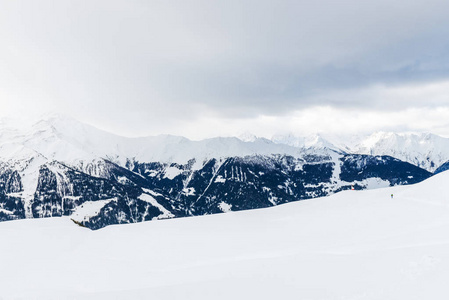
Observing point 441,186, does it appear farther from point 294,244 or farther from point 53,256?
point 53,256

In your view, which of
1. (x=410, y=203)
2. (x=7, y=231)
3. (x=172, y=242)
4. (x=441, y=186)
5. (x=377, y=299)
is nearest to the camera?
(x=377, y=299)

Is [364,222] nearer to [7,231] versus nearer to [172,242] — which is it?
[172,242]

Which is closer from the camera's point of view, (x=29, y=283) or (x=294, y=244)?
(x=29, y=283)

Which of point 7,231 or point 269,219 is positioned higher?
point 7,231

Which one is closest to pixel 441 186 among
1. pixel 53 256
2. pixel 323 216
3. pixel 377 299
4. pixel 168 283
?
pixel 323 216

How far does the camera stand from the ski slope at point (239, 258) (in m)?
13.8

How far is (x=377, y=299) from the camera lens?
39.9ft

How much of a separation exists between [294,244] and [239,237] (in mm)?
4933

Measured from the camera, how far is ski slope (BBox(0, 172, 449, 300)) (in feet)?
45.3

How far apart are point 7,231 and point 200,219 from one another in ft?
58.4

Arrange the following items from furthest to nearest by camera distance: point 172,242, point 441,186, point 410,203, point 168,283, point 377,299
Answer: point 441,186
point 410,203
point 172,242
point 168,283
point 377,299

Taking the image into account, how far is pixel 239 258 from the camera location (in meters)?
18.4

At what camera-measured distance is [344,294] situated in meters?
12.9

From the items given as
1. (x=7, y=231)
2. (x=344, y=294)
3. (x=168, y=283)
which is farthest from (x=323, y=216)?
(x=7, y=231)
